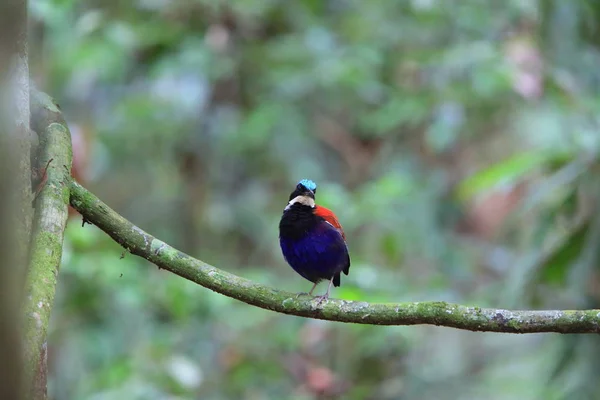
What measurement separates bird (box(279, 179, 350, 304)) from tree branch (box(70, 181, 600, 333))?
109cm

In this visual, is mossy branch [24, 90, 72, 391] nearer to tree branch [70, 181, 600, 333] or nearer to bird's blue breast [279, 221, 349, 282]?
tree branch [70, 181, 600, 333]

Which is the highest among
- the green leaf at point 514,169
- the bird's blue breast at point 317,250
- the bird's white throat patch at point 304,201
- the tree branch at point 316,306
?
the green leaf at point 514,169

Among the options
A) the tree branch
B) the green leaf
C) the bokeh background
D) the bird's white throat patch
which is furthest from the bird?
the green leaf

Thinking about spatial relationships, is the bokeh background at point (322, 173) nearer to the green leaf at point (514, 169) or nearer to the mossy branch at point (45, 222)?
the green leaf at point (514, 169)

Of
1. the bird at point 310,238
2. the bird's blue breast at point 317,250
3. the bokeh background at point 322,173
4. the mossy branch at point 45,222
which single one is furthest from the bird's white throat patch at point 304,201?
the mossy branch at point 45,222

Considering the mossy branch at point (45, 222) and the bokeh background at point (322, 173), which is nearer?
the mossy branch at point (45, 222)

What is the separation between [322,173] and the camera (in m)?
→ 9.46

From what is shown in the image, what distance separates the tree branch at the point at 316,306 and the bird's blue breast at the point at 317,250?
1.08 metres

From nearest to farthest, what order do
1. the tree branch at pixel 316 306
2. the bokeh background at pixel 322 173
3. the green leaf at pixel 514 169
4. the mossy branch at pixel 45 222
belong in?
the mossy branch at pixel 45 222, the tree branch at pixel 316 306, the green leaf at pixel 514 169, the bokeh background at pixel 322 173

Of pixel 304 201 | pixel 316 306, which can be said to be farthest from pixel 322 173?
pixel 316 306

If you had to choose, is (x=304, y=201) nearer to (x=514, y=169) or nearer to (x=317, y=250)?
(x=317, y=250)

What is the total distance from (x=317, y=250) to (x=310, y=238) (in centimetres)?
7

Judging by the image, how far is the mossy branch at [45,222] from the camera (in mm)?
2078

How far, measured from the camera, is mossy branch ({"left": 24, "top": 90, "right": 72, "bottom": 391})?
6.82 feet
